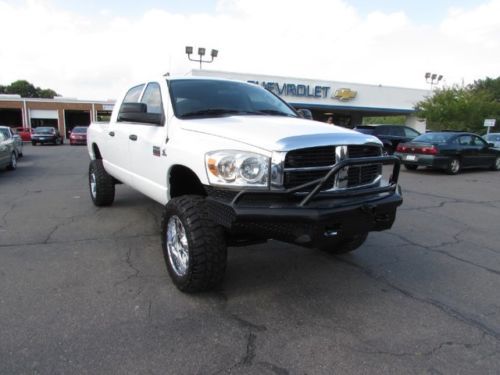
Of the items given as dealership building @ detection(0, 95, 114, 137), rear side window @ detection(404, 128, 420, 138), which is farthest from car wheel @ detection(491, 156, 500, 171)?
dealership building @ detection(0, 95, 114, 137)

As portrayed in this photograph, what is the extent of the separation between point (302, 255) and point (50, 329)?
2676 millimetres

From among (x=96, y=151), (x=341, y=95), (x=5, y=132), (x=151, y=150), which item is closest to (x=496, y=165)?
(x=96, y=151)

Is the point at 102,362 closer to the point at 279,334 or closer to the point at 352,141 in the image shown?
the point at 279,334

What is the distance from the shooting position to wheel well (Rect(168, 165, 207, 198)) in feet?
12.4

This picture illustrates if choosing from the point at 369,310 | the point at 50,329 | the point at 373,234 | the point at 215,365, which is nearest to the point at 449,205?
the point at 373,234

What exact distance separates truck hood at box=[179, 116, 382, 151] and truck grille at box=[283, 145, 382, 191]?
0.21 ft

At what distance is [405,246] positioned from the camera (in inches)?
197

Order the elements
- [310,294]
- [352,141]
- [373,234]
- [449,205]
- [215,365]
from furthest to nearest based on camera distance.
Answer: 1. [449,205]
2. [373,234]
3. [310,294]
4. [352,141]
5. [215,365]

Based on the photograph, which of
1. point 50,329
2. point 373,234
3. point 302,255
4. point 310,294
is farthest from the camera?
point 373,234

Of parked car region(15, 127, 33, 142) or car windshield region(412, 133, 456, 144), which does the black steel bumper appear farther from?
parked car region(15, 127, 33, 142)

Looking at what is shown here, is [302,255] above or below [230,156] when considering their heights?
below

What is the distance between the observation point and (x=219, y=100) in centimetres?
430

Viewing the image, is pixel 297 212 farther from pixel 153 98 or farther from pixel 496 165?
pixel 496 165

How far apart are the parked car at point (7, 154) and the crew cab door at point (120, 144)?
7.53m
